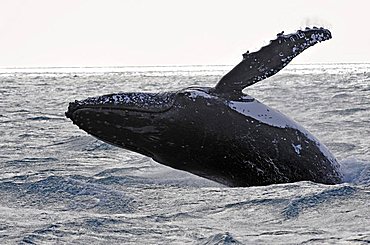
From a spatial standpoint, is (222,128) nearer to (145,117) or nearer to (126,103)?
(145,117)

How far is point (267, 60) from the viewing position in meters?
7.79

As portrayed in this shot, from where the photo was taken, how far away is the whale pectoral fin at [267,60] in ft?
25.3

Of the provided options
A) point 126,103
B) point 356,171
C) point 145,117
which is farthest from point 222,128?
point 356,171

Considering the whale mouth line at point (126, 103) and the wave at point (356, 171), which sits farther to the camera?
Answer: the wave at point (356, 171)

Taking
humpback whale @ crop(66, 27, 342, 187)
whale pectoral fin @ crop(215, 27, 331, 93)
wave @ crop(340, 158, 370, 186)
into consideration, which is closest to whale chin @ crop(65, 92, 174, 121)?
humpback whale @ crop(66, 27, 342, 187)

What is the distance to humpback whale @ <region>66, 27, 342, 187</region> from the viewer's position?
24.7ft

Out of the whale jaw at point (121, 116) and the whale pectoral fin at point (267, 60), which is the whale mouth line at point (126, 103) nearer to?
the whale jaw at point (121, 116)

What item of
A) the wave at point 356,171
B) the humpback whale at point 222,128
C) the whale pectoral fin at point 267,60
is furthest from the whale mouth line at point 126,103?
the wave at point 356,171

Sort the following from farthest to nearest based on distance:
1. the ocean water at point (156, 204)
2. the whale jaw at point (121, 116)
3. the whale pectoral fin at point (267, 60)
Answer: the whale pectoral fin at point (267, 60) < the whale jaw at point (121, 116) < the ocean water at point (156, 204)

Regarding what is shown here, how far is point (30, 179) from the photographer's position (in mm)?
8125

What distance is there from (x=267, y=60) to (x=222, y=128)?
0.87 metres

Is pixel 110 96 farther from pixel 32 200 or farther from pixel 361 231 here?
pixel 361 231

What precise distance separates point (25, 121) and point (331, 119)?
6.57m

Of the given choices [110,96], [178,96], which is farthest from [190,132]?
[110,96]
